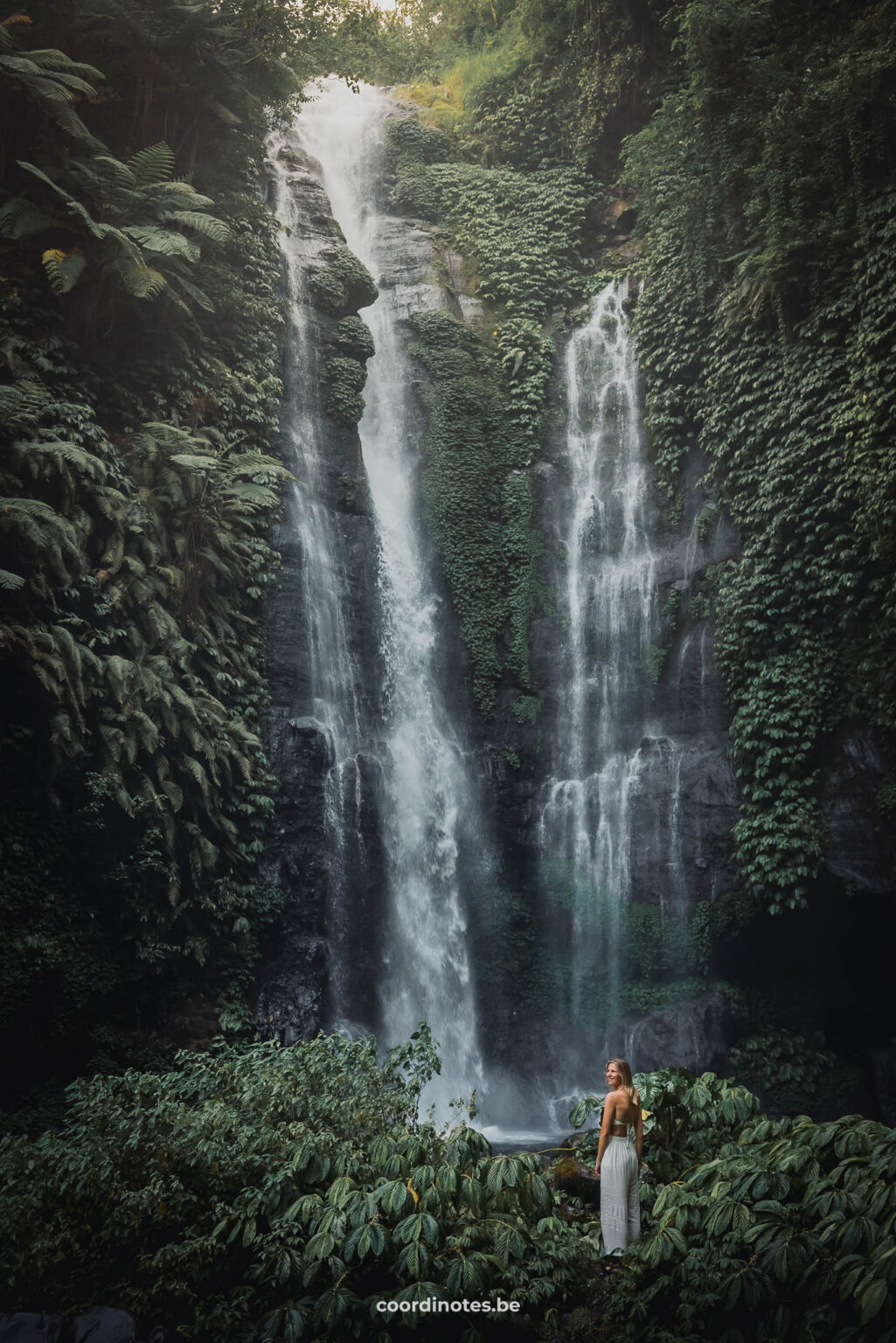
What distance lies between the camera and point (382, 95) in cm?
2244

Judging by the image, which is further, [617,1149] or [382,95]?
[382,95]

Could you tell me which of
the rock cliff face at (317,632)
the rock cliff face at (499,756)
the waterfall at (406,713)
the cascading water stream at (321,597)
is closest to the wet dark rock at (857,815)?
the rock cliff face at (499,756)

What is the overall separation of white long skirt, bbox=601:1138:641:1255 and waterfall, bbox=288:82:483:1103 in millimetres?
7305

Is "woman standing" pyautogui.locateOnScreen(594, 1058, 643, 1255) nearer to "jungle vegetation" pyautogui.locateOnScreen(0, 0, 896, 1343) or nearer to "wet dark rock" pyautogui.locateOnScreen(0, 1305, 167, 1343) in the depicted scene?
"jungle vegetation" pyautogui.locateOnScreen(0, 0, 896, 1343)

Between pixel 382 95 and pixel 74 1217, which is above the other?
pixel 382 95

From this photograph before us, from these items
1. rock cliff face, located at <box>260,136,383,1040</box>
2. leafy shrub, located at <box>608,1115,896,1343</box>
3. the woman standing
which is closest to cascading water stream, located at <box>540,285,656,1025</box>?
rock cliff face, located at <box>260,136,383,1040</box>

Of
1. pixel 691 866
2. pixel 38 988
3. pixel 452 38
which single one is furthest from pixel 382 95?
pixel 38 988

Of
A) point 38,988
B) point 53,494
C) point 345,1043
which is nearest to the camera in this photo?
point 345,1043

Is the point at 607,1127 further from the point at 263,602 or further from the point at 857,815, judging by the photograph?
the point at 263,602

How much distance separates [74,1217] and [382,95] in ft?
83.0

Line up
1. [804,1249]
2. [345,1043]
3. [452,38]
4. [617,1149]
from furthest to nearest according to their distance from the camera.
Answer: [452,38]
[345,1043]
[617,1149]
[804,1249]

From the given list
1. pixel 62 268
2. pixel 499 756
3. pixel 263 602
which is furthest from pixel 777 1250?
pixel 62 268

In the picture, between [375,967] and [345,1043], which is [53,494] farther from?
[375,967]

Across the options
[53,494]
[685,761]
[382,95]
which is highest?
[382,95]
